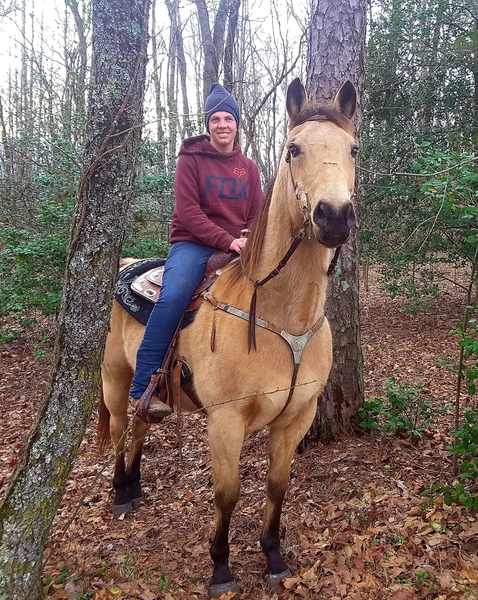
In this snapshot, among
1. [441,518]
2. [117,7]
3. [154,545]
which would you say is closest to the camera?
[117,7]

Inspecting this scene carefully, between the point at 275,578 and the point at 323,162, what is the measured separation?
271 cm

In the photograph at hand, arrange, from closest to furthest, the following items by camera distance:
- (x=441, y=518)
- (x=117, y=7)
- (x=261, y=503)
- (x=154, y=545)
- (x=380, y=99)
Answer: (x=117, y=7) < (x=441, y=518) < (x=154, y=545) < (x=261, y=503) < (x=380, y=99)

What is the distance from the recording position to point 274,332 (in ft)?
9.04

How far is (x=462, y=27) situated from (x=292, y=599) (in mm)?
10339

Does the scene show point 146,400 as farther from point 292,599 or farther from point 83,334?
point 292,599

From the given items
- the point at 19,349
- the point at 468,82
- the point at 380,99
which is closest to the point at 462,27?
the point at 468,82

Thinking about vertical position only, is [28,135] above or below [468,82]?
below

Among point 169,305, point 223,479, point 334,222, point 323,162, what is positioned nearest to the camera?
point 334,222

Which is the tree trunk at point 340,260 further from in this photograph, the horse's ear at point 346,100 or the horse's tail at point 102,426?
the horse's tail at point 102,426

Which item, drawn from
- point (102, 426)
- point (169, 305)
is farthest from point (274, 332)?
point (102, 426)

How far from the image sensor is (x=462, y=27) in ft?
28.7

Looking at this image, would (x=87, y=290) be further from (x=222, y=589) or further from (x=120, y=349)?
(x=222, y=589)

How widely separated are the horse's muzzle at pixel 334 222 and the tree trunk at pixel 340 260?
7.28ft

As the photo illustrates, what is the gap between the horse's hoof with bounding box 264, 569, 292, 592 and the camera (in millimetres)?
2945
